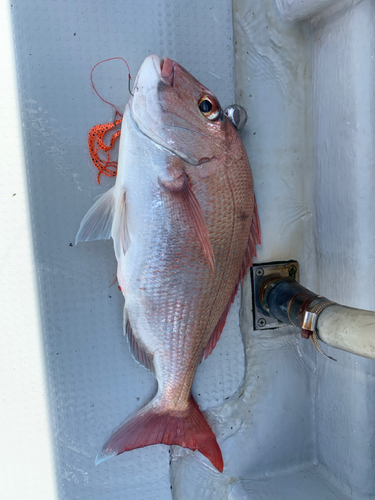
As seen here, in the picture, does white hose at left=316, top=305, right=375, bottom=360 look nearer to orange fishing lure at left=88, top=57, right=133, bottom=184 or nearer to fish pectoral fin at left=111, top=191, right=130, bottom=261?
fish pectoral fin at left=111, top=191, right=130, bottom=261

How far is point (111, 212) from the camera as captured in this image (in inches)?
49.1

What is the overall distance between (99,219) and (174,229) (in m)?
0.31

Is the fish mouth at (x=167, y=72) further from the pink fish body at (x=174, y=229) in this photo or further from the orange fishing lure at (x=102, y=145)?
the orange fishing lure at (x=102, y=145)

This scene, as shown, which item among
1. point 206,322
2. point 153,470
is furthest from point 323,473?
point 206,322

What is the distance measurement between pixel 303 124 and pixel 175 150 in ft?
2.60

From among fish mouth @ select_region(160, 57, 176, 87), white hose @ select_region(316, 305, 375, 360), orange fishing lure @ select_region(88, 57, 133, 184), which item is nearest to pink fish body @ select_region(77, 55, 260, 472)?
fish mouth @ select_region(160, 57, 176, 87)

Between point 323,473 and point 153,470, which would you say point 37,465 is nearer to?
point 153,470

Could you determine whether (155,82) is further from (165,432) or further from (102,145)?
(165,432)

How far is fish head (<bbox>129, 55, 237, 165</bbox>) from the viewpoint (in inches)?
42.7

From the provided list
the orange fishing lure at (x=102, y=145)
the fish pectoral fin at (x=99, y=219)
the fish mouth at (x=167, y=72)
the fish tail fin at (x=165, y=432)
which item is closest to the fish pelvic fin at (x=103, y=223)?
the fish pectoral fin at (x=99, y=219)

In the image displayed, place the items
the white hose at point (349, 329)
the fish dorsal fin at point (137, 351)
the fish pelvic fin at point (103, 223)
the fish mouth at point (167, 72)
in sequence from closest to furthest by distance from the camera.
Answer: the white hose at point (349, 329)
the fish mouth at point (167, 72)
the fish pelvic fin at point (103, 223)
the fish dorsal fin at point (137, 351)

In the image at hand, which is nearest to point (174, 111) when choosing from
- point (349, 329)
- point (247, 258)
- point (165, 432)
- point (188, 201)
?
point (188, 201)

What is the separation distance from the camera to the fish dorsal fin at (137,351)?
4.31ft

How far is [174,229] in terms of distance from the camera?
1.11 m
